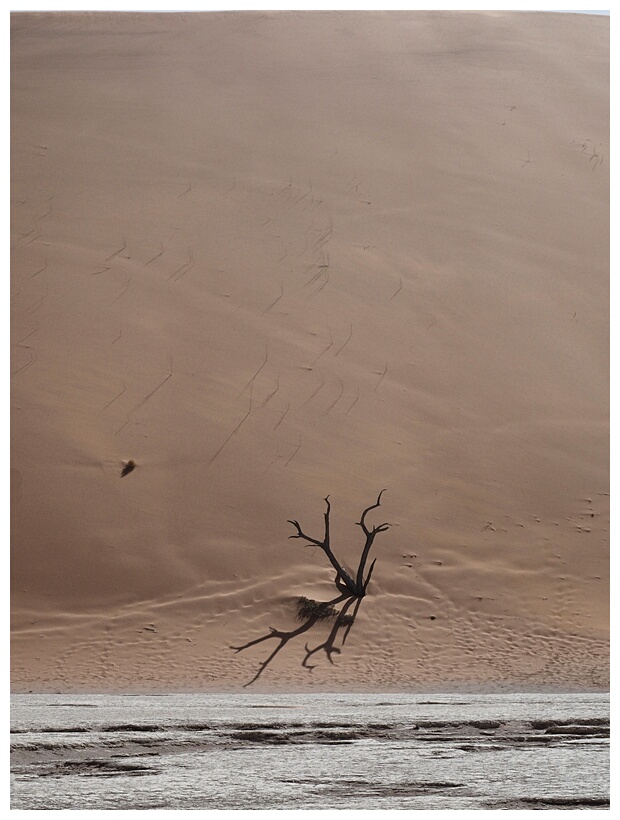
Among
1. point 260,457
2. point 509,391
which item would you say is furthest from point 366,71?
point 260,457

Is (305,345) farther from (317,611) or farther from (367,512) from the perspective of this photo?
(317,611)

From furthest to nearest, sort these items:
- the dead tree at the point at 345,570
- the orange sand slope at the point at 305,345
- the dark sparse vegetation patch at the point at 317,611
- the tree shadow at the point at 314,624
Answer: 1. the dead tree at the point at 345,570
2. the orange sand slope at the point at 305,345
3. the dark sparse vegetation patch at the point at 317,611
4. the tree shadow at the point at 314,624

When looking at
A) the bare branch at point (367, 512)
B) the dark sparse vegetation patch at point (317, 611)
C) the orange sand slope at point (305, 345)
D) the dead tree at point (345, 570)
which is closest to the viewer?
the dark sparse vegetation patch at point (317, 611)

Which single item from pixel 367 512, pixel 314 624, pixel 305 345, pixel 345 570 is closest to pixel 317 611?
pixel 314 624

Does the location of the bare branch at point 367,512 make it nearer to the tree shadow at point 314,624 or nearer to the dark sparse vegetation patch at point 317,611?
the tree shadow at point 314,624

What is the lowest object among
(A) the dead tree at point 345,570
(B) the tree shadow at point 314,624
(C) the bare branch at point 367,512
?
(B) the tree shadow at point 314,624

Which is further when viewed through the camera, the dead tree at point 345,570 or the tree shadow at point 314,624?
the dead tree at point 345,570

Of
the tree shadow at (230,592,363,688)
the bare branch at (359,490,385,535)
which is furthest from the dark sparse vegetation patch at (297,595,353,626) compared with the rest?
the bare branch at (359,490,385,535)

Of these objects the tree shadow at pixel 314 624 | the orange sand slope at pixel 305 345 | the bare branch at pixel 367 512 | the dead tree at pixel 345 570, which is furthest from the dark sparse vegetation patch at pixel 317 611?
the bare branch at pixel 367 512
